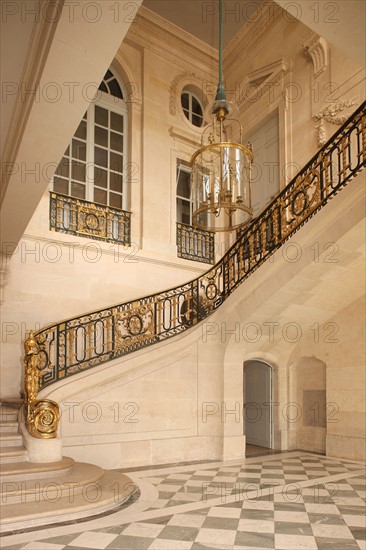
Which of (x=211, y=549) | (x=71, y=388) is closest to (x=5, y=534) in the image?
(x=211, y=549)

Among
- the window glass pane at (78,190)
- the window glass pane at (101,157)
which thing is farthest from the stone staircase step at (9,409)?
the window glass pane at (101,157)

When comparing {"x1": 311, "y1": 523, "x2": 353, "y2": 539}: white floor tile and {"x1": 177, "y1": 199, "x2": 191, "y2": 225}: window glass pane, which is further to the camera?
{"x1": 177, "y1": 199, "x2": 191, "y2": 225}: window glass pane

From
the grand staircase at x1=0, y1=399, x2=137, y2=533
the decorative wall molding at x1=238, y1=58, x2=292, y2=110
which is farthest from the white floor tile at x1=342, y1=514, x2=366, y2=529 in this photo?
the decorative wall molding at x1=238, y1=58, x2=292, y2=110

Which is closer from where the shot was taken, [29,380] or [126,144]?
[29,380]

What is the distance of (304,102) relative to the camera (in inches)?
351

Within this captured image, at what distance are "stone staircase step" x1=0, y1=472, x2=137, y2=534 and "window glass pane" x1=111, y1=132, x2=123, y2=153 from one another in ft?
21.8

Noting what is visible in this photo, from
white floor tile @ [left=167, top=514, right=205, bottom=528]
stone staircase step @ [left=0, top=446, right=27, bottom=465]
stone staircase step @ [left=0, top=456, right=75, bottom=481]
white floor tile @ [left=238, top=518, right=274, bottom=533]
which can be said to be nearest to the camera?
white floor tile @ [left=238, top=518, right=274, bottom=533]

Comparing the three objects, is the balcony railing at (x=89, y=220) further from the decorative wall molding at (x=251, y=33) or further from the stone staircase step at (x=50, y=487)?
the decorative wall molding at (x=251, y=33)

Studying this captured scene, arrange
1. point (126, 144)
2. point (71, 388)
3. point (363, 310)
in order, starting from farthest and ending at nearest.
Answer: point (126, 144), point (363, 310), point (71, 388)

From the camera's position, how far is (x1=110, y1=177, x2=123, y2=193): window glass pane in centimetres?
927

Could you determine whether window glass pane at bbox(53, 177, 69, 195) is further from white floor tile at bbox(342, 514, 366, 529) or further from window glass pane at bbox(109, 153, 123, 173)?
white floor tile at bbox(342, 514, 366, 529)

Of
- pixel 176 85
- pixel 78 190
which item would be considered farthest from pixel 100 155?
pixel 176 85

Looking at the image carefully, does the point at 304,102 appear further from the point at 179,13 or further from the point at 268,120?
the point at 179,13

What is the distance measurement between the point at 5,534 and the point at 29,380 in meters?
2.01
